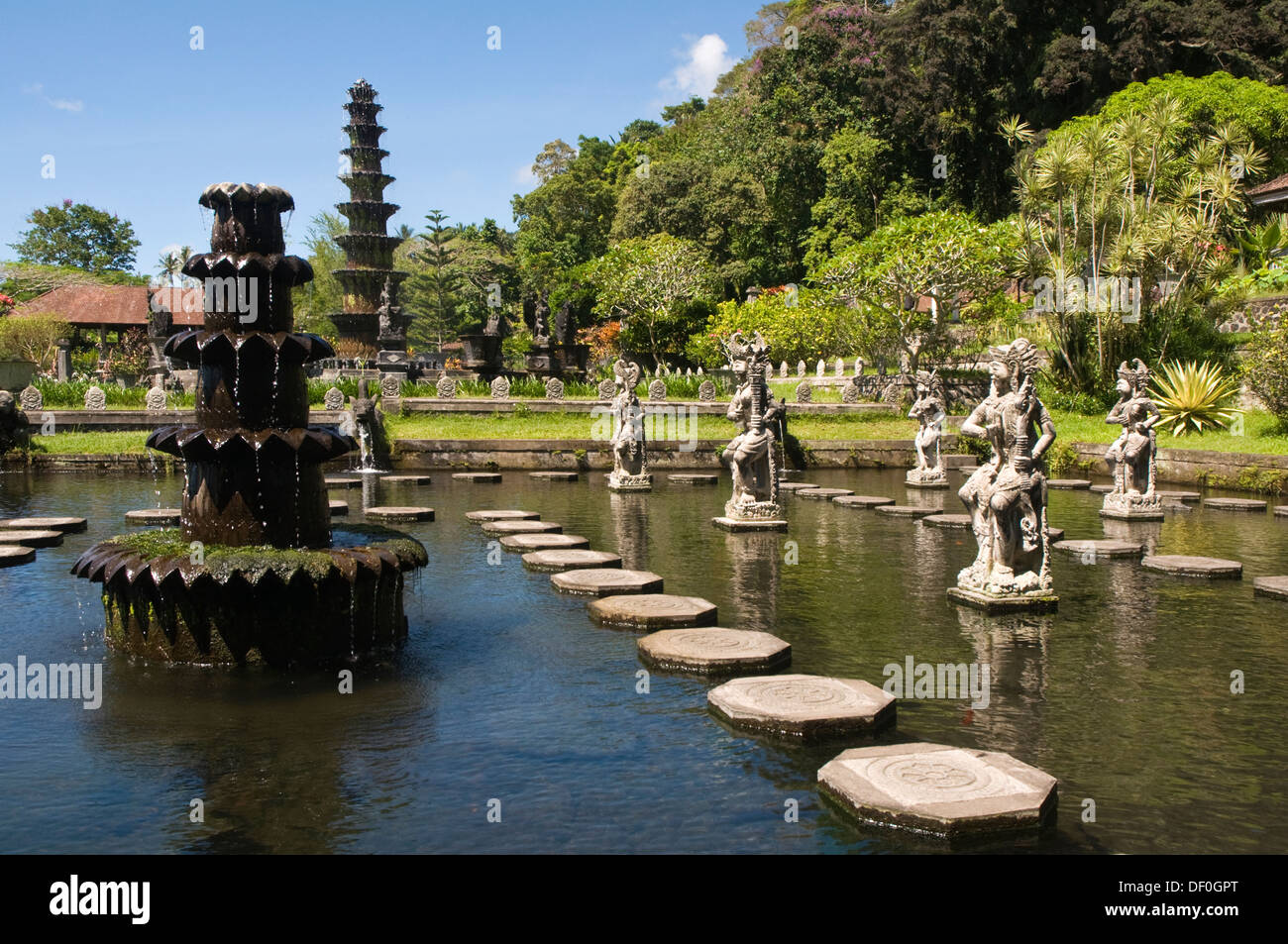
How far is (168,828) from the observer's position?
5.08m

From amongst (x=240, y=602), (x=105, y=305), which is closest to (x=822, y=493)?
(x=240, y=602)

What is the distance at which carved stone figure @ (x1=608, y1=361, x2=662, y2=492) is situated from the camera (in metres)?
19.8

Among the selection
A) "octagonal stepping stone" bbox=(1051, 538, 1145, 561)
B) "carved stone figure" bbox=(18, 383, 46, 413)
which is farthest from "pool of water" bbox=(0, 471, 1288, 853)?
"carved stone figure" bbox=(18, 383, 46, 413)

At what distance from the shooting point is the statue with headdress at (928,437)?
21219 mm

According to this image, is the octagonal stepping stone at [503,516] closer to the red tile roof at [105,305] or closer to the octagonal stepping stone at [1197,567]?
the octagonal stepping stone at [1197,567]

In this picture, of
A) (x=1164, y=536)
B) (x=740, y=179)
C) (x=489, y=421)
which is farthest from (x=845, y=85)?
(x=1164, y=536)

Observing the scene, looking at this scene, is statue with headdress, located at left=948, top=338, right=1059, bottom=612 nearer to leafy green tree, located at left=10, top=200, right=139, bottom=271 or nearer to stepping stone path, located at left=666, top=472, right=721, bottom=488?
stepping stone path, located at left=666, top=472, right=721, bottom=488

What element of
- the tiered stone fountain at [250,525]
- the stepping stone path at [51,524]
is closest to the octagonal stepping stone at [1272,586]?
the tiered stone fountain at [250,525]

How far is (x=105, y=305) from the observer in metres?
51.5

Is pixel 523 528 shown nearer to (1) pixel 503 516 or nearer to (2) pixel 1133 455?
(1) pixel 503 516

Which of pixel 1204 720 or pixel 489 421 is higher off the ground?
pixel 489 421

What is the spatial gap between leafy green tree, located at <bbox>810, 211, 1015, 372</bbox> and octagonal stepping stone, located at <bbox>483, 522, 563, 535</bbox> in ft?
73.7
